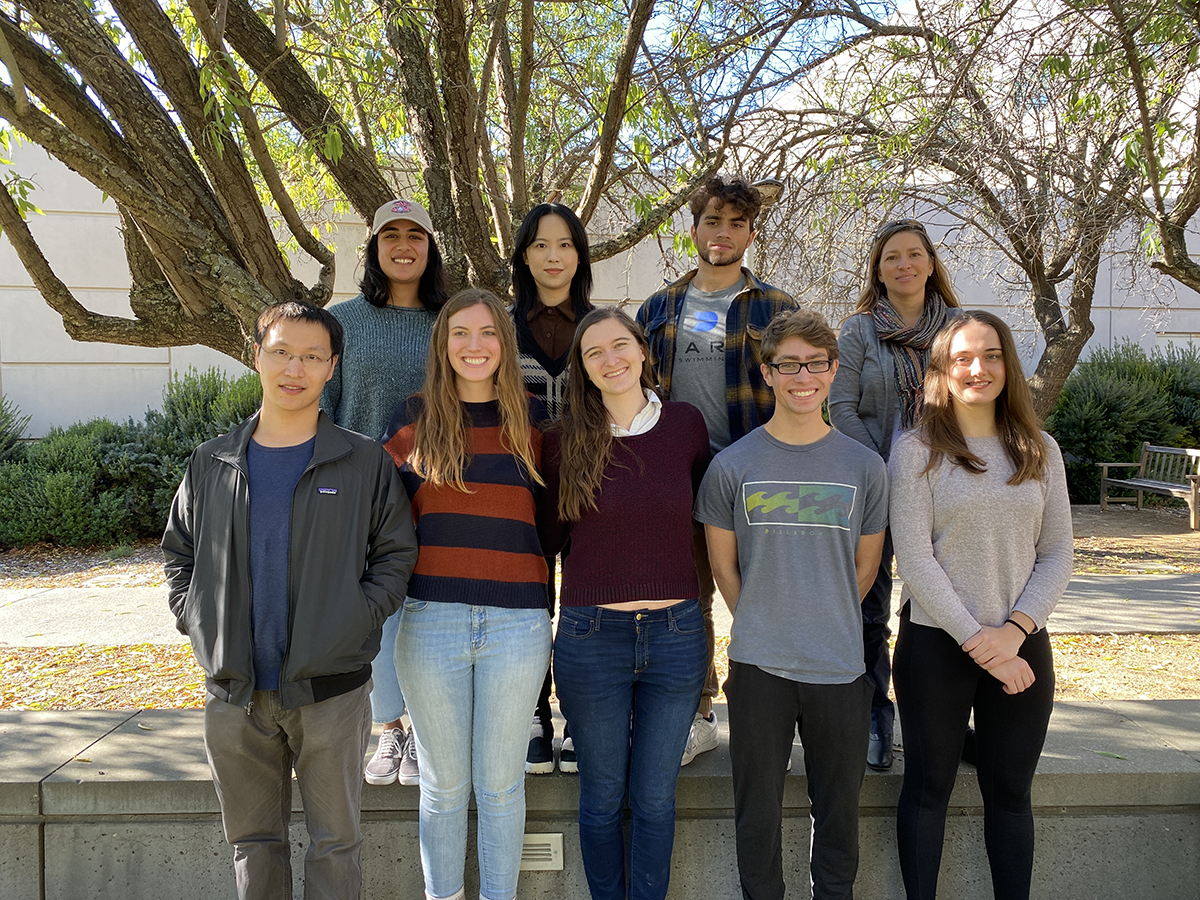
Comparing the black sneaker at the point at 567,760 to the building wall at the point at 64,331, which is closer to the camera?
the black sneaker at the point at 567,760

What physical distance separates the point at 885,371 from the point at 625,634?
1438 mm

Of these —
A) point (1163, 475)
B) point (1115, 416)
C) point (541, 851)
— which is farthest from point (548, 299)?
point (1115, 416)

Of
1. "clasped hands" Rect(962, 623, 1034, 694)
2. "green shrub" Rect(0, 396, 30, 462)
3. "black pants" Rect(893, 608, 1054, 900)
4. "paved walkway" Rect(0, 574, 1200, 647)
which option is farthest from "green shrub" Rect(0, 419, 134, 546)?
"clasped hands" Rect(962, 623, 1034, 694)

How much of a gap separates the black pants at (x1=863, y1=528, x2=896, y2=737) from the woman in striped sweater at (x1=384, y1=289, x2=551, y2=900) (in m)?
1.24

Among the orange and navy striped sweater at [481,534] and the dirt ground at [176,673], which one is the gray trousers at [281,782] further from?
the dirt ground at [176,673]

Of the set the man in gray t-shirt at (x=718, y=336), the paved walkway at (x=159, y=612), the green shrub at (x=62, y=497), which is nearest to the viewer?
the man in gray t-shirt at (x=718, y=336)

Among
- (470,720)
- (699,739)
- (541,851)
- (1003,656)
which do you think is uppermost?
(1003,656)

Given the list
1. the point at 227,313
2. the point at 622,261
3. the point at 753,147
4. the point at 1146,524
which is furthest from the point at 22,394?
the point at 1146,524

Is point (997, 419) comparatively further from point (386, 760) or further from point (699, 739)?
point (386, 760)

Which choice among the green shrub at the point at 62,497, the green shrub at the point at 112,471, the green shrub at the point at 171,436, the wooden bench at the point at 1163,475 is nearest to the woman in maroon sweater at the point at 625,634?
the green shrub at the point at 171,436

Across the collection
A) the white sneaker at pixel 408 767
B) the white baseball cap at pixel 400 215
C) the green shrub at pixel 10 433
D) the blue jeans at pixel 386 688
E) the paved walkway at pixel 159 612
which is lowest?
the paved walkway at pixel 159 612

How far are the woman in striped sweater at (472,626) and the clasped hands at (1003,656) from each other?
4.25 feet

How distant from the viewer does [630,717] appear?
249 cm

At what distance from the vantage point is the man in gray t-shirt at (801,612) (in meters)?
2.38
